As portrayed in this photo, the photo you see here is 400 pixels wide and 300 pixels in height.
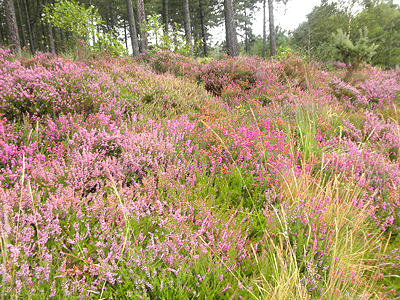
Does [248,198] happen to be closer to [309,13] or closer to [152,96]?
[152,96]

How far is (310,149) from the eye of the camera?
3166 millimetres

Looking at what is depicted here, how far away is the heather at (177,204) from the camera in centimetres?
151

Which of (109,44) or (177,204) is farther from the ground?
(109,44)

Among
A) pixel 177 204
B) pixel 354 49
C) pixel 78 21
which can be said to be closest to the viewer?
pixel 177 204

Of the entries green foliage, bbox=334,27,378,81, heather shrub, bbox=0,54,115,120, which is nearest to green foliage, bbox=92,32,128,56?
heather shrub, bbox=0,54,115,120

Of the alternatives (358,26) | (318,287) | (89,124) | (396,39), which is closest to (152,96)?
(89,124)

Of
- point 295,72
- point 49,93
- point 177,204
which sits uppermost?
point 295,72

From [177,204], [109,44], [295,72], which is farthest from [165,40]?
[177,204]

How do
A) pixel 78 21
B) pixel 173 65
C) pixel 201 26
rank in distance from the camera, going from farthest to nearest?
pixel 201 26, pixel 78 21, pixel 173 65

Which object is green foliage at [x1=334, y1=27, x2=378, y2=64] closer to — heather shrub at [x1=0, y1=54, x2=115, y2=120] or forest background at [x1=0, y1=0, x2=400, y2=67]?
forest background at [x1=0, y1=0, x2=400, y2=67]

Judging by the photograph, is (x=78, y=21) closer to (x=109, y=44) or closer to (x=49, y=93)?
(x=109, y=44)

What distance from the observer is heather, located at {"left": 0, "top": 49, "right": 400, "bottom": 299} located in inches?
59.4

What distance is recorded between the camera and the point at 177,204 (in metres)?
2.13

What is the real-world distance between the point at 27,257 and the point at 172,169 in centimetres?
138
